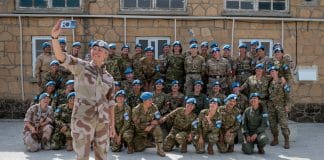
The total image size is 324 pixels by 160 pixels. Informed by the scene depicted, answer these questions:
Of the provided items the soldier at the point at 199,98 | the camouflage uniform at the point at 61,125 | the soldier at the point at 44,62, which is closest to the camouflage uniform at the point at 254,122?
the soldier at the point at 199,98

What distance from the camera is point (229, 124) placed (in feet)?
28.4

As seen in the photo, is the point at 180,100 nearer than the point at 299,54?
Yes

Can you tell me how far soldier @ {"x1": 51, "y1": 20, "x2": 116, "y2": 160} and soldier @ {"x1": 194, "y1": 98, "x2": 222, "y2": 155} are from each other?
124 inches

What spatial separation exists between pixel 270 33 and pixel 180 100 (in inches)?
151

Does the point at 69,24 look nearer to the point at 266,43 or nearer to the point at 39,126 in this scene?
the point at 39,126

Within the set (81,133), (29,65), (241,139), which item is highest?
(29,65)

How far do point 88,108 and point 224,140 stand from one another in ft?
12.4

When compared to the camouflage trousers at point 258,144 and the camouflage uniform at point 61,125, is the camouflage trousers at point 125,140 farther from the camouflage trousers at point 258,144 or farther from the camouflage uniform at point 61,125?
the camouflage trousers at point 258,144

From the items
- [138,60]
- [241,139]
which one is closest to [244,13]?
[138,60]

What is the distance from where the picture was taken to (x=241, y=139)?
29.8 ft

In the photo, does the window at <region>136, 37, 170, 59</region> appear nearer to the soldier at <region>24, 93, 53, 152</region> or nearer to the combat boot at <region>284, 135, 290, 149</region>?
the soldier at <region>24, 93, 53, 152</region>

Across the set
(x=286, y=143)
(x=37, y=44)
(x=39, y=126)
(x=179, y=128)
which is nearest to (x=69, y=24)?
(x=37, y=44)

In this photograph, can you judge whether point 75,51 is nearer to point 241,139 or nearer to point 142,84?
point 142,84

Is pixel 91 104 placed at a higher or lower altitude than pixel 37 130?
higher
